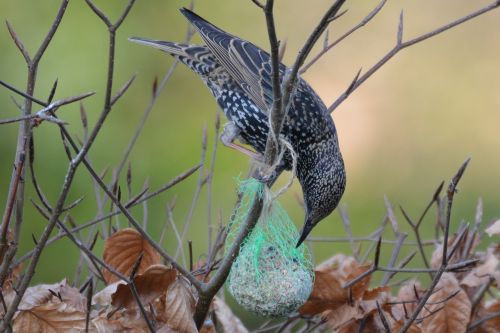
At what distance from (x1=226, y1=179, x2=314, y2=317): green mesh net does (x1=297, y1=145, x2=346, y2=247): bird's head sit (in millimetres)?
581

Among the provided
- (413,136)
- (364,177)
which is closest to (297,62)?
(364,177)

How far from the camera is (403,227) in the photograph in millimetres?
6414

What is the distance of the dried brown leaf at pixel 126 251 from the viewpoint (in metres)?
2.89

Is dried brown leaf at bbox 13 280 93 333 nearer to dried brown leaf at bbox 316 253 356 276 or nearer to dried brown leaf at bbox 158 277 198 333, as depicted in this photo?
dried brown leaf at bbox 158 277 198 333

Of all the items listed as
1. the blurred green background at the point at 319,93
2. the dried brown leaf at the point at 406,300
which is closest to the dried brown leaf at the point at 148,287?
the dried brown leaf at the point at 406,300

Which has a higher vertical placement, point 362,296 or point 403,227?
point 362,296

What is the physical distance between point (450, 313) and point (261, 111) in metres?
1.72

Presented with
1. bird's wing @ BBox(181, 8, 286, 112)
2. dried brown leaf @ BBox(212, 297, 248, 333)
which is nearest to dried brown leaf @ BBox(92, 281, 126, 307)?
dried brown leaf @ BBox(212, 297, 248, 333)

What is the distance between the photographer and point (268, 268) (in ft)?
9.87

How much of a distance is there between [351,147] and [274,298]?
431 centimetres

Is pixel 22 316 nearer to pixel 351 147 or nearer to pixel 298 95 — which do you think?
pixel 298 95

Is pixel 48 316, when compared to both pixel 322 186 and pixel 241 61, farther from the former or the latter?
pixel 241 61

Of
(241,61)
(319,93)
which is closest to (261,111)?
(241,61)

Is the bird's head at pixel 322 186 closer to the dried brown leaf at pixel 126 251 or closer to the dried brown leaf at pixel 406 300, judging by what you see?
the dried brown leaf at pixel 406 300
